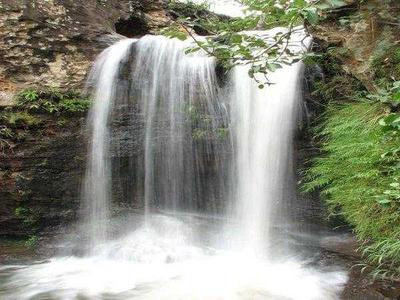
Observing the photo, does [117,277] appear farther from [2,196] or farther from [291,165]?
[291,165]

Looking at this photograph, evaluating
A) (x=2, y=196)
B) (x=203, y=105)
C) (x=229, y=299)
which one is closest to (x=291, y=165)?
(x=203, y=105)

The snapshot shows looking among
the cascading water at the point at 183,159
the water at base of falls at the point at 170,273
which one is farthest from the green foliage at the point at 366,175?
the cascading water at the point at 183,159

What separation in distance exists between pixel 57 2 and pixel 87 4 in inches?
23.9

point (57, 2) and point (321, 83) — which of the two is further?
point (57, 2)

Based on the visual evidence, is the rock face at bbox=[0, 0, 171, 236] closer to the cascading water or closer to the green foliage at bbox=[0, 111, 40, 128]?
the green foliage at bbox=[0, 111, 40, 128]

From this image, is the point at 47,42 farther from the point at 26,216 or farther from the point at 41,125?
the point at 26,216

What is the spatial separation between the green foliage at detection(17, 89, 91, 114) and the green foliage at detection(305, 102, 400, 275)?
339 cm

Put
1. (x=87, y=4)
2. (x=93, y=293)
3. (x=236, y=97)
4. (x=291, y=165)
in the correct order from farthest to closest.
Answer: (x=87, y=4) → (x=236, y=97) → (x=291, y=165) → (x=93, y=293)

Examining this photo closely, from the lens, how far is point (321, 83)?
17.8 ft

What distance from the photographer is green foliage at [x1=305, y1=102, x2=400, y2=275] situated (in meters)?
3.57

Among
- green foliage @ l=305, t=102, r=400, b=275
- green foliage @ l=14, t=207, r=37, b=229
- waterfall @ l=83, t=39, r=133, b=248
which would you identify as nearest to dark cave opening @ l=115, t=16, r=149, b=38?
waterfall @ l=83, t=39, r=133, b=248

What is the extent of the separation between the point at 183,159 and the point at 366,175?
2.75m

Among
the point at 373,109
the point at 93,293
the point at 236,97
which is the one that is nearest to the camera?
the point at 93,293

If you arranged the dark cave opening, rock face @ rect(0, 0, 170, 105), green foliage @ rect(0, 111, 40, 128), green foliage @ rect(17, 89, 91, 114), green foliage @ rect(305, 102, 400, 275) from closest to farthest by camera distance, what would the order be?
green foliage @ rect(305, 102, 400, 275) → green foliage @ rect(0, 111, 40, 128) → green foliage @ rect(17, 89, 91, 114) → rock face @ rect(0, 0, 170, 105) → the dark cave opening
